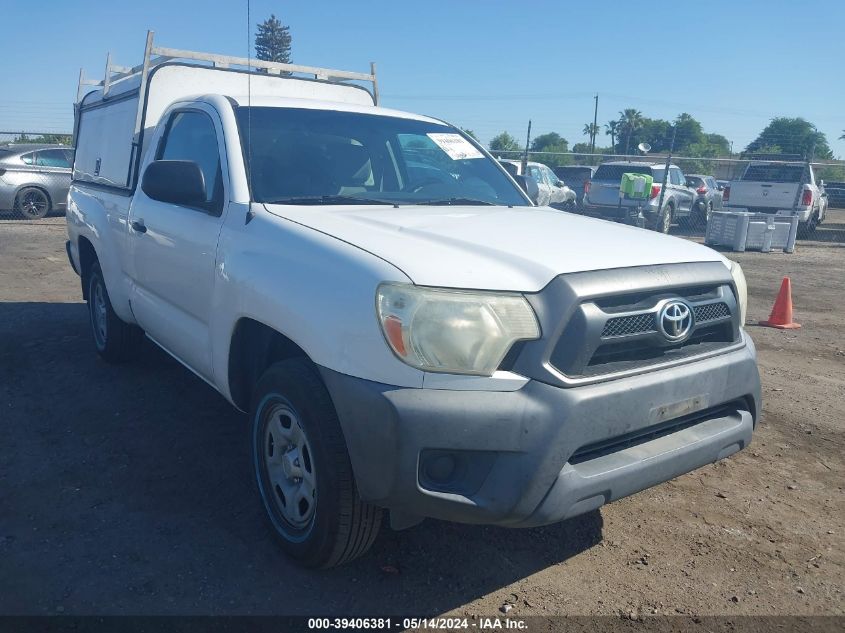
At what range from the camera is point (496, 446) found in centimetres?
235

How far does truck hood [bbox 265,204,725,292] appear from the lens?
250 centimetres

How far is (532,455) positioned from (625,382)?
0.46 meters

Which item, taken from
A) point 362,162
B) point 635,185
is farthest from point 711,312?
point 635,185

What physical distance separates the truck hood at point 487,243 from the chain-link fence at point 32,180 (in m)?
13.9

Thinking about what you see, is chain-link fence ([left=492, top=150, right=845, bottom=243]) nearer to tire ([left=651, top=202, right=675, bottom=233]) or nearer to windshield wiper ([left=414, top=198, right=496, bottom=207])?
tire ([left=651, top=202, right=675, bottom=233])

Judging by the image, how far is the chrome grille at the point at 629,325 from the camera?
253 cm

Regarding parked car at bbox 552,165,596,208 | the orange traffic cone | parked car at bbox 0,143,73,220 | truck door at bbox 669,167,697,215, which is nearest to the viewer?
the orange traffic cone

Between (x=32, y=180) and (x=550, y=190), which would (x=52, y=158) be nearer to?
(x=32, y=180)

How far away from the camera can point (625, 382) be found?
254cm

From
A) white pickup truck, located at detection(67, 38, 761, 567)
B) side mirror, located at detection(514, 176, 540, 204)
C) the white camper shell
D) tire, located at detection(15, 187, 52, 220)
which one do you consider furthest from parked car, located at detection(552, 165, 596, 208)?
white pickup truck, located at detection(67, 38, 761, 567)

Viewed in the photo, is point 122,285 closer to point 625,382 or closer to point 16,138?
point 625,382

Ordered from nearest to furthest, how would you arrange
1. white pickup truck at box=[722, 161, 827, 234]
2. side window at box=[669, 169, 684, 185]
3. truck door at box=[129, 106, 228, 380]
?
1. truck door at box=[129, 106, 228, 380]
2. white pickup truck at box=[722, 161, 827, 234]
3. side window at box=[669, 169, 684, 185]

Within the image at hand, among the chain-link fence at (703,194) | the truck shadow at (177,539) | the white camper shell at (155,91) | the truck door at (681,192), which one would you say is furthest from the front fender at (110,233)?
the truck door at (681,192)

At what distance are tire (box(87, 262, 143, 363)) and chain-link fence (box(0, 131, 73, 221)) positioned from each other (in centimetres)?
1077
